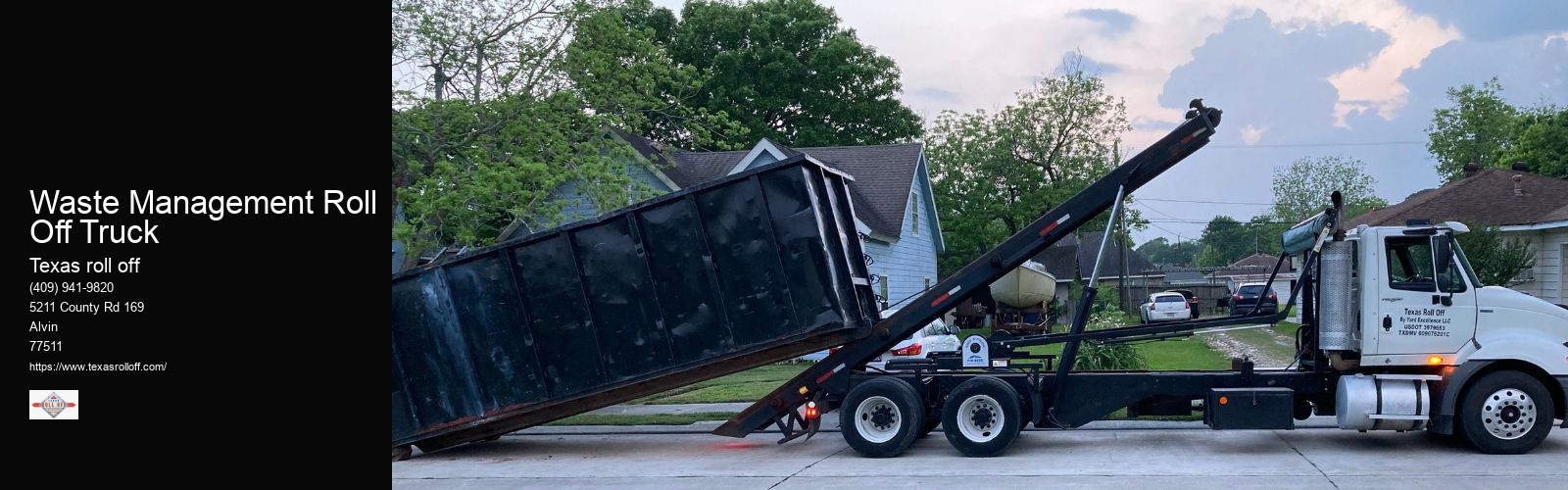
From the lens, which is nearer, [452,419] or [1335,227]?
[1335,227]

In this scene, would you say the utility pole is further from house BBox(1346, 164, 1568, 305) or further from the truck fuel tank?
the truck fuel tank

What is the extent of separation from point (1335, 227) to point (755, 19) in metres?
41.7

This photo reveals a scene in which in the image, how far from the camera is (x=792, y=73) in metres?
51.2

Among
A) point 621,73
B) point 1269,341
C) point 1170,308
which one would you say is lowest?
point 1269,341

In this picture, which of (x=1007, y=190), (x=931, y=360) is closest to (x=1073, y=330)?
(x=931, y=360)

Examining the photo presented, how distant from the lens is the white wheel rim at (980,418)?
11781 mm

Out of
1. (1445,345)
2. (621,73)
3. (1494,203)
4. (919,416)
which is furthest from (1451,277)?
(1494,203)

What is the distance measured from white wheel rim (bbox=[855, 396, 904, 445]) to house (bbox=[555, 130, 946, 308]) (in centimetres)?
1491

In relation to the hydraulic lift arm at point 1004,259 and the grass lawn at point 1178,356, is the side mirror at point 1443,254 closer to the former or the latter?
the hydraulic lift arm at point 1004,259

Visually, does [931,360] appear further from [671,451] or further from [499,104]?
[499,104]

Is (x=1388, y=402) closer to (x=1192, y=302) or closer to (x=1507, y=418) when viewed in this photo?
(x=1507, y=418)

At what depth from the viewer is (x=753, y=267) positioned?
463 inches

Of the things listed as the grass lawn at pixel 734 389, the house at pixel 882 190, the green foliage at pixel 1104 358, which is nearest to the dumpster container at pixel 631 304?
the grass lawn at pixel 734 389

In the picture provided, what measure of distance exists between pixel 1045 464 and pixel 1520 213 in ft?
65.8
